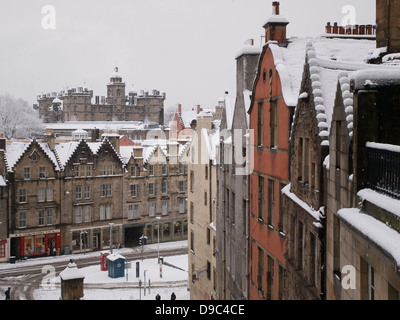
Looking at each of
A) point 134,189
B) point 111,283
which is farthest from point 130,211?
point 111,283

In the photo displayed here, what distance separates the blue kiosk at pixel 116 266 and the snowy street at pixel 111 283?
0.37 meters

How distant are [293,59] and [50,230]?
37.1 meters

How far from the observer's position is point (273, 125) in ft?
49.1

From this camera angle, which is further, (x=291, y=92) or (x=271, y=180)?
(x=271, y=180)

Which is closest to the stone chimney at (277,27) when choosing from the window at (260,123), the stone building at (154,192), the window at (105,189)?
the window at (260,123)

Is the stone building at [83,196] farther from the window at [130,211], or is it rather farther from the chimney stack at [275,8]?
the chimney stack at [275,8]

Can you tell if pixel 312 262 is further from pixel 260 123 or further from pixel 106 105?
pixel 106 105

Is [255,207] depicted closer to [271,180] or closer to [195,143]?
[271,180]

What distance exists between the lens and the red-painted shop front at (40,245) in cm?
4531

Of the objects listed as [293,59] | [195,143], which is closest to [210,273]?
[195,143]

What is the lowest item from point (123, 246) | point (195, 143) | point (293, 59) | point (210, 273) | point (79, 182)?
point (123, 246)

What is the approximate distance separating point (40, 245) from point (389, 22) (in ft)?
139

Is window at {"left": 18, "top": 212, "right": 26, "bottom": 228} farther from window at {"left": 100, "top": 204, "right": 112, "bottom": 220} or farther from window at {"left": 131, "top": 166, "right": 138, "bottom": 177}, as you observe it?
window at {"left": 131, "top": 166, "right": 138, "bottom": 177}

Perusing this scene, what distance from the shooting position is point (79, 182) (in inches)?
1895
